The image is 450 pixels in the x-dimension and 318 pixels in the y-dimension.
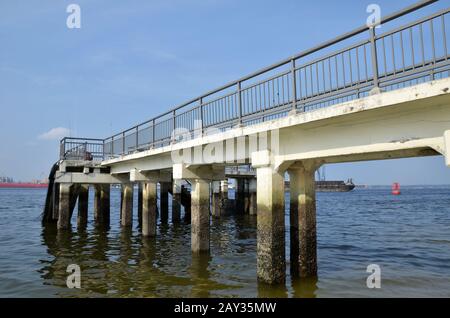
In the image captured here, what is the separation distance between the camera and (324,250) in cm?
1622

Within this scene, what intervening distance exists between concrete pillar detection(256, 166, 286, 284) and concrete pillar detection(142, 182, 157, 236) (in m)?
10.2

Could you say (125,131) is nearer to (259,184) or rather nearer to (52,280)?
(52,280)

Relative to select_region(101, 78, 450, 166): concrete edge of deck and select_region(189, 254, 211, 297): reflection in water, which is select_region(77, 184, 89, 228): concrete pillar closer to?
select_region(189, 254, 211, 297): reflection in water

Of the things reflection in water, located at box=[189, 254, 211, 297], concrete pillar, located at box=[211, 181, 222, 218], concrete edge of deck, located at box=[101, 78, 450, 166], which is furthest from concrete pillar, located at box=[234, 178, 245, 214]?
concrete edge of deck, located at box=[101, 78, 450, 166]

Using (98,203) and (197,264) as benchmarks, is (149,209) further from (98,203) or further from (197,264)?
(98,203)

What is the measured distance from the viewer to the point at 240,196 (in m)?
36.0

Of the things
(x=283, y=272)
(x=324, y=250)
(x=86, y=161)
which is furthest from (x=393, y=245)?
(x=86, y=161)

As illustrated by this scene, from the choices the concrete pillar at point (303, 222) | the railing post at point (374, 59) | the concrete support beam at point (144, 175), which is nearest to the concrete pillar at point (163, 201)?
the concrete support beam at point (144, 175)

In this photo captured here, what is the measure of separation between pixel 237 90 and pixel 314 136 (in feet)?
10.0

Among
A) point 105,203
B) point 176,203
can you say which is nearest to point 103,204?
point 105,203

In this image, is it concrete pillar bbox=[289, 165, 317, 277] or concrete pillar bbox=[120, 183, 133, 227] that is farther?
concrete pillar bbox=[120, 183, 133, 227]

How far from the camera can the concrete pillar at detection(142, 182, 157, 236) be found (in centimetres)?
1895

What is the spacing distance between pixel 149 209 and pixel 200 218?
5.68 m

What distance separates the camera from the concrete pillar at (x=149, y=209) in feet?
62.2
